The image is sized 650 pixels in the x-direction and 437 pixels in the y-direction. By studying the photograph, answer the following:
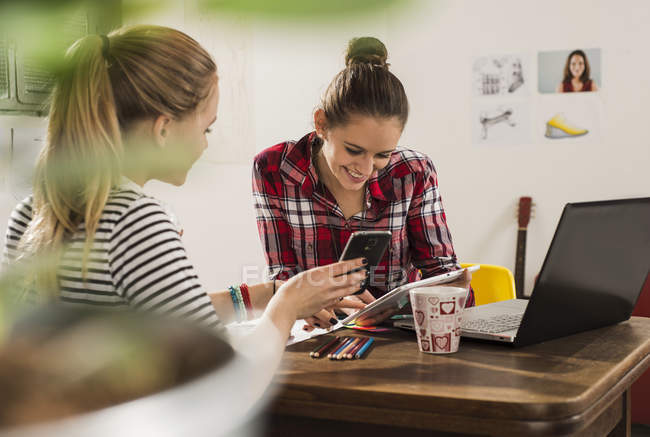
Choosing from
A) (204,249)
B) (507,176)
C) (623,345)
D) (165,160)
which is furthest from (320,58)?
(507,176)

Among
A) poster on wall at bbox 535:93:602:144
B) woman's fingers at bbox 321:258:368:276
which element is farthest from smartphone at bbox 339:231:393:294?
poster on wall at bbox 535:93:602:144

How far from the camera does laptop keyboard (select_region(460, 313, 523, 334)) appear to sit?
3.61 ft

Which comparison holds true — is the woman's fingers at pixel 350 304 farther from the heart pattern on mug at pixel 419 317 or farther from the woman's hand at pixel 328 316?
the heart pattern on mug at pixel 419 317

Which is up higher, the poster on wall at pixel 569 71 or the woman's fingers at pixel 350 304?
the poster on wall at pixel 569 71

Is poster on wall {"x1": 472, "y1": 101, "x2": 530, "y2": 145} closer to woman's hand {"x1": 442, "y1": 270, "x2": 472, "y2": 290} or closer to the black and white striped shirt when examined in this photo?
woman's hand {"x1": 442, "y1": 270, "x2": 472, "y2": 290}

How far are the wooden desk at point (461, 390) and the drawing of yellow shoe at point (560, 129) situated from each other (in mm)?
2767

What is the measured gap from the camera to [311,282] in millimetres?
1012

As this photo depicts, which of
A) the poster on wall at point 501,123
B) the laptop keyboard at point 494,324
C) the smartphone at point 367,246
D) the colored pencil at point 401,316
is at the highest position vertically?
the poster on wall at point 501,123

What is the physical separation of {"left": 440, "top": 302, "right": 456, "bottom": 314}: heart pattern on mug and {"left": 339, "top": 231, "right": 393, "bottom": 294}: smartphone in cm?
Result: 20

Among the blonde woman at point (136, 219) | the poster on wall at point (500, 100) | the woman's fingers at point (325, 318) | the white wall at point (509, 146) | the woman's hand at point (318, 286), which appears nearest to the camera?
the blonde woman at point (136, 219)

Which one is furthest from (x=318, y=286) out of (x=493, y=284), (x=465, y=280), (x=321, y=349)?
(x=493, y=284)

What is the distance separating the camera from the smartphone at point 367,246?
45.3 inches

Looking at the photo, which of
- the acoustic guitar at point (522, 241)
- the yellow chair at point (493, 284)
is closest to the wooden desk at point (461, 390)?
the yellow chair at point (493, 284)

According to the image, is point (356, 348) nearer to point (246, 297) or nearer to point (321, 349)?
point (321, 349)
